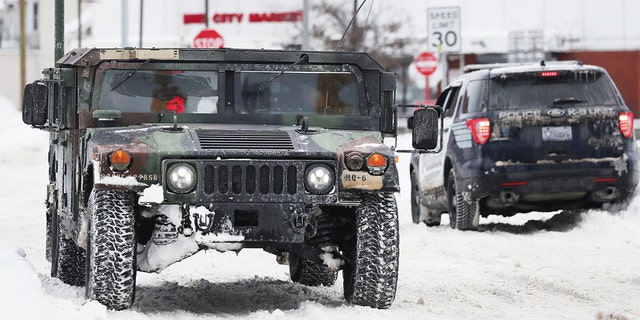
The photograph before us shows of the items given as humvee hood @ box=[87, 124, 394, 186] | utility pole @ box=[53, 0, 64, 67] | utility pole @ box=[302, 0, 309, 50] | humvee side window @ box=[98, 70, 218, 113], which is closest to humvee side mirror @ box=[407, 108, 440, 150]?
humvee hood @ box=[87, 124, 394, 186]

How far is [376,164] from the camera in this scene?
8750 millimetres

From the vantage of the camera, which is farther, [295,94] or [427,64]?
[427,64]

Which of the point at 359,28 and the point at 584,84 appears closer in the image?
the point at 584,84

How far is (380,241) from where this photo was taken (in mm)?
8875

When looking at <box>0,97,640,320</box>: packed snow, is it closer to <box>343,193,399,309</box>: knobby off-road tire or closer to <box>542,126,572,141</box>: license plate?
<box>343,193,399,309</box>: knobby off-road tire

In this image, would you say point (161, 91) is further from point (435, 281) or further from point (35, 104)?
point (435, 281)

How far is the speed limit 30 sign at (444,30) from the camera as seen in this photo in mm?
26766

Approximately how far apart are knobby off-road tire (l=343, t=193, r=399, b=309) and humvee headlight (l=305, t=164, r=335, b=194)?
32 cm

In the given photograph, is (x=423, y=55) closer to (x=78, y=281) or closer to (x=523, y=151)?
(x=523, y=151)

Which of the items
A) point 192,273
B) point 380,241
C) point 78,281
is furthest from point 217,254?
point 380,241

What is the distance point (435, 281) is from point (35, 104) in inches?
127

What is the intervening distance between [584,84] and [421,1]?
1895 inches

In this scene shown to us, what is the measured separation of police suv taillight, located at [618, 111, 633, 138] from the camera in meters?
14.9

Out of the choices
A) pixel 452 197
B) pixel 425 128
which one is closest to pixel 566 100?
pixel 452 197
